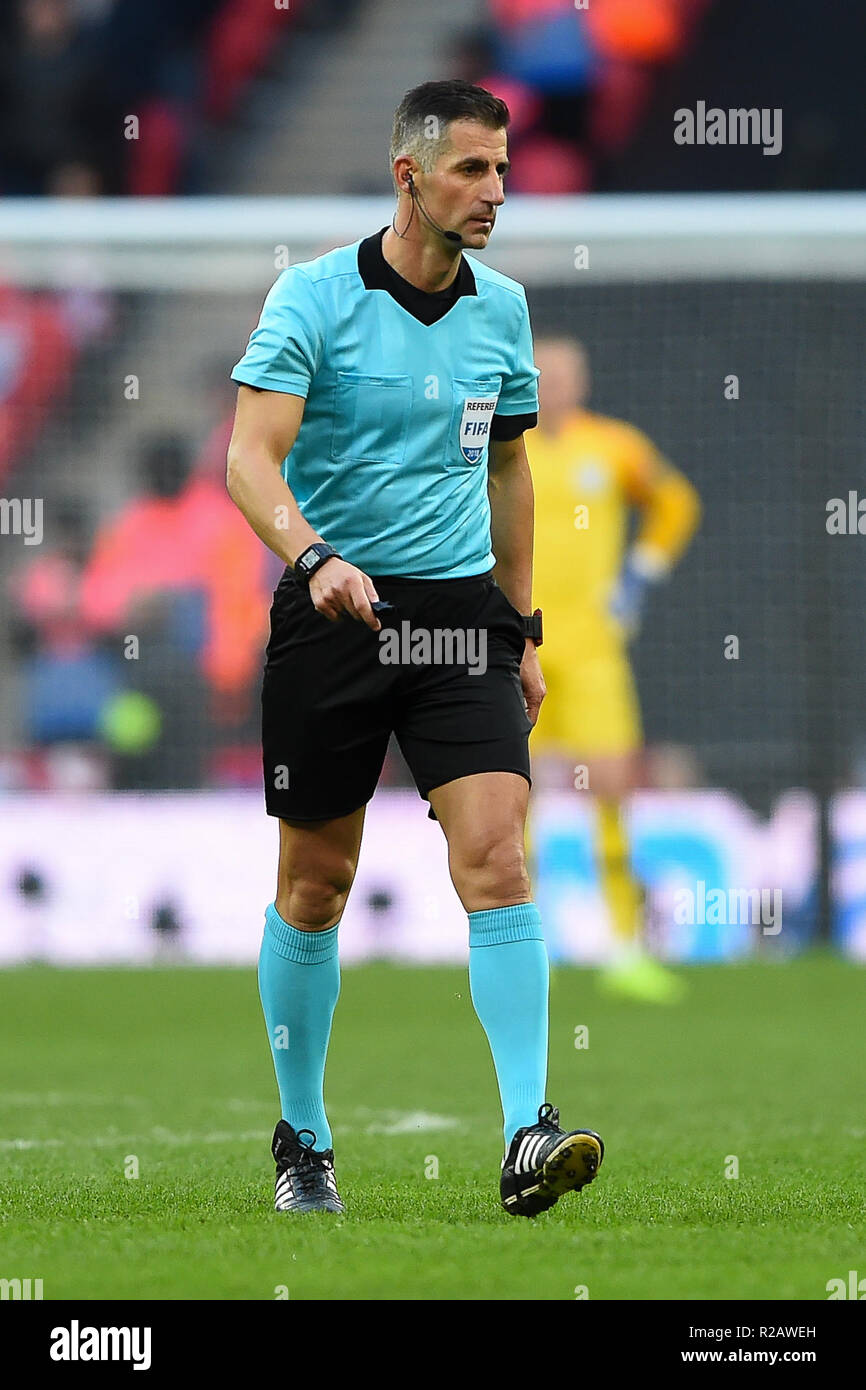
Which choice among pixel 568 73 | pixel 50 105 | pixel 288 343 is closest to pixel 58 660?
pixel 50 105

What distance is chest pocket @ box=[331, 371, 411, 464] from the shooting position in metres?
4.56

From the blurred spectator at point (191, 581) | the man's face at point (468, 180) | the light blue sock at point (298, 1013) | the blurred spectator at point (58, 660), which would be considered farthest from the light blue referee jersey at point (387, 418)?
the blurred spectator at point (58, 660)

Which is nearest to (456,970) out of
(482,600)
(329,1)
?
(482,600)

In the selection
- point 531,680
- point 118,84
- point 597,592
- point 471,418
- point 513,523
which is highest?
point 118,84

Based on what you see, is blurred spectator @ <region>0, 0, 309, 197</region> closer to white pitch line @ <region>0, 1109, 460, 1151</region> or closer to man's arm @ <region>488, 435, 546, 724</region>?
white pitch line @ <region>0, 1109, 460, 1151</region>

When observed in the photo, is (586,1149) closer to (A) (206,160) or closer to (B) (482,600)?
(B) (482,600)

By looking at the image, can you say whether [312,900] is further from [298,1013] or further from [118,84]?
[118,84]

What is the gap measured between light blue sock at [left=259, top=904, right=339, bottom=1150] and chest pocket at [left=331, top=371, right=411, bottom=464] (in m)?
1.02

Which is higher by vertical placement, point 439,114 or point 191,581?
point 191,581

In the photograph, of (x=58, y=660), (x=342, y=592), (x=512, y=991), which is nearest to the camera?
(x=342, y=592)

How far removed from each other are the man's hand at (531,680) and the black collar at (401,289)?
2.45ft

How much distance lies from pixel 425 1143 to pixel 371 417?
82.9 inches

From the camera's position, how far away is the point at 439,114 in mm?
4477

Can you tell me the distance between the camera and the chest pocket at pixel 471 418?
4633 mm
